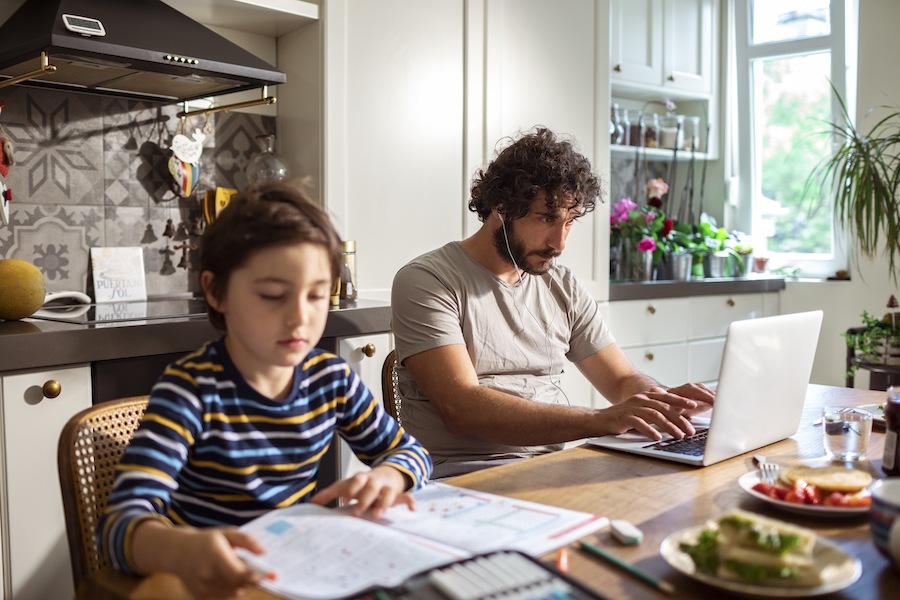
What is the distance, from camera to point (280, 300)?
106 cm

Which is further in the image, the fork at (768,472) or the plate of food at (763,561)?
the fork at (768,472)

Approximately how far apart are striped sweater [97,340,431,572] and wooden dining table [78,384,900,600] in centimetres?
10

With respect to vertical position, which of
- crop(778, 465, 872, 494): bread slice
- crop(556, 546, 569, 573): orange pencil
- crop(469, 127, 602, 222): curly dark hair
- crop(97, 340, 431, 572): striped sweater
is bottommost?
crop(556, 546, 569, 573): orange pencil

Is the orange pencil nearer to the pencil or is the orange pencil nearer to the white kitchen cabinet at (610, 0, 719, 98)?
the pencil

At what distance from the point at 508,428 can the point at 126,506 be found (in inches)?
34.8

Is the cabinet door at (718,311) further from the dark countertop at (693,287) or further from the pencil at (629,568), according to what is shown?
the pencil at (629,568)

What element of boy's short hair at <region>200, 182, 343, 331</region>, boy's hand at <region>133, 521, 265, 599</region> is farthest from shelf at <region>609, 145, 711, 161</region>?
boy's hand at <region>133, 521, 265, 599</region>

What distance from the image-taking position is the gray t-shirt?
5.90ft

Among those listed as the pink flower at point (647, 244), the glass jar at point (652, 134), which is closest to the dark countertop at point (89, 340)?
the pink flower at point (647, 244)

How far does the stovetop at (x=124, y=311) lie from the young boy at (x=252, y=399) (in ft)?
3.59

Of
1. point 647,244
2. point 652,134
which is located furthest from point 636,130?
point 647,244

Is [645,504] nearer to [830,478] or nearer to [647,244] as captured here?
[830,478]

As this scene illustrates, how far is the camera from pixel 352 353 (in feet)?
8.35

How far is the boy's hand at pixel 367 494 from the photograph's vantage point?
1.07m
